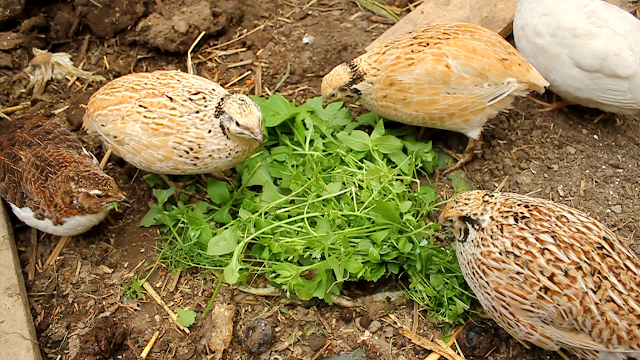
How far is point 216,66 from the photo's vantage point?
16.8ft

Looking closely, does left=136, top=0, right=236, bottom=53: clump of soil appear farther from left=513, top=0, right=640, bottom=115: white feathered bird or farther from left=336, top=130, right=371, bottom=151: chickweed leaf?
left=513, top=0, right=640, bottom=115: white feathered bird

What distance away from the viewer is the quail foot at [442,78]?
12.8 feet

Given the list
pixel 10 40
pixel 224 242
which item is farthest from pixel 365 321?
pixel 10 40

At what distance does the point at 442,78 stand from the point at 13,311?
130 inches

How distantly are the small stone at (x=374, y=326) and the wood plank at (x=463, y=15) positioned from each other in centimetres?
236

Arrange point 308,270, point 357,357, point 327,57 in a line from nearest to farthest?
point 357,357, point 308,270, point 327,57

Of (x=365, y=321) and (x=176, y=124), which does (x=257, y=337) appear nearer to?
(x=365, y=321)

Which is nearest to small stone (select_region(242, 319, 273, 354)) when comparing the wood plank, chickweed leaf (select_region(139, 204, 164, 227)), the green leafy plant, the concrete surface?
the green leafy plant

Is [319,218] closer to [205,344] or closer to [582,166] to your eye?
[205,344]

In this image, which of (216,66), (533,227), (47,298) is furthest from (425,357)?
(216,66)

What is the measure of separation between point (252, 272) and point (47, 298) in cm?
147

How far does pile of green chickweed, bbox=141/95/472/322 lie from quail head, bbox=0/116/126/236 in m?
0.43

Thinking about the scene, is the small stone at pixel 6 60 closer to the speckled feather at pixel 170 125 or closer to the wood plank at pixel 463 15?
the speckled feather at pixel 170 125

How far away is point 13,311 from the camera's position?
3758 mm
